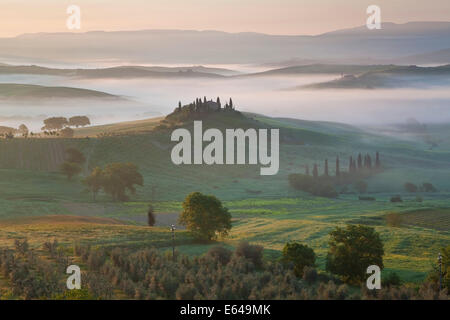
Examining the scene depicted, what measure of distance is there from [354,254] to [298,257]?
598cm

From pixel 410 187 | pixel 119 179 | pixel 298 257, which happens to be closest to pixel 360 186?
pixel 410 187

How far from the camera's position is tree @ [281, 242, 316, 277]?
215 ft

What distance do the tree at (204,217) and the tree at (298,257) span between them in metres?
20.4

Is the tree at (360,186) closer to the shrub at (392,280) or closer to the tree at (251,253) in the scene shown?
the tree at (251,253)

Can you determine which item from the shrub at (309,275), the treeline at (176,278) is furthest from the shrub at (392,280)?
the shrub at (309,275)

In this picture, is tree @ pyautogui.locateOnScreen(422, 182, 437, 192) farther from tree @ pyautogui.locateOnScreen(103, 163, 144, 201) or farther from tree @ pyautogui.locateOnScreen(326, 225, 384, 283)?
tree @ pyautogui.locateOnScreen(326, 225, 384, 283)

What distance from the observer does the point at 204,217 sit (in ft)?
282

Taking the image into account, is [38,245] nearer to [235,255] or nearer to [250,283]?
[235,255]

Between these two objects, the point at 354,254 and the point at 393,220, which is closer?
the point at 354,254

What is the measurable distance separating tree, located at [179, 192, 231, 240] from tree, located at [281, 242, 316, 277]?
804 inches

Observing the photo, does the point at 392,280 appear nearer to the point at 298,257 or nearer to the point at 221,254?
the point at 298,257
